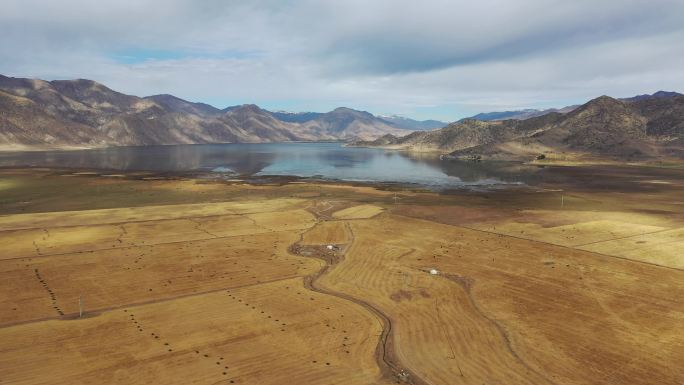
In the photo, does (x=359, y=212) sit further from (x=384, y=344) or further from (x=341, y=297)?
(x=384, y=344)

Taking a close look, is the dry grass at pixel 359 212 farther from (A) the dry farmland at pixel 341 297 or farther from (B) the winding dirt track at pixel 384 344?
(B) the winding dirt track at pixel 384 344

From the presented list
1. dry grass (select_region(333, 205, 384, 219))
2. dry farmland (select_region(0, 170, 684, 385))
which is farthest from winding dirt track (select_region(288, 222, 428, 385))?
dry grass (select_region(333, 205, 384, 219))

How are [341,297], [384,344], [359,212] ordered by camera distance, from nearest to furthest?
[384,344] → [341,297] → [359,212]

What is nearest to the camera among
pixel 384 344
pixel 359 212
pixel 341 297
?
pixel 384 344

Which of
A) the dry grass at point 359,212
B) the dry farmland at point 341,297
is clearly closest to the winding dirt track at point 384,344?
the dry farmland at point 341,297

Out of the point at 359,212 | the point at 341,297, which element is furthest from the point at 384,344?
the point at 359,212

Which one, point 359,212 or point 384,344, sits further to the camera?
point 359,212

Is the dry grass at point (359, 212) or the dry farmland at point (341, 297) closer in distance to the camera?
the dry farmland at point (341, 297)

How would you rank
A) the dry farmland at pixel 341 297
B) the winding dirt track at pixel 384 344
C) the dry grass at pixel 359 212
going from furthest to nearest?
the dry grass at pixel 359 212 → the dry farmland at pixel 341 297 → the winding dirt track at pixel 384 344

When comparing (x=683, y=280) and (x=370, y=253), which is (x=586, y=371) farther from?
(x=370, y=253)
